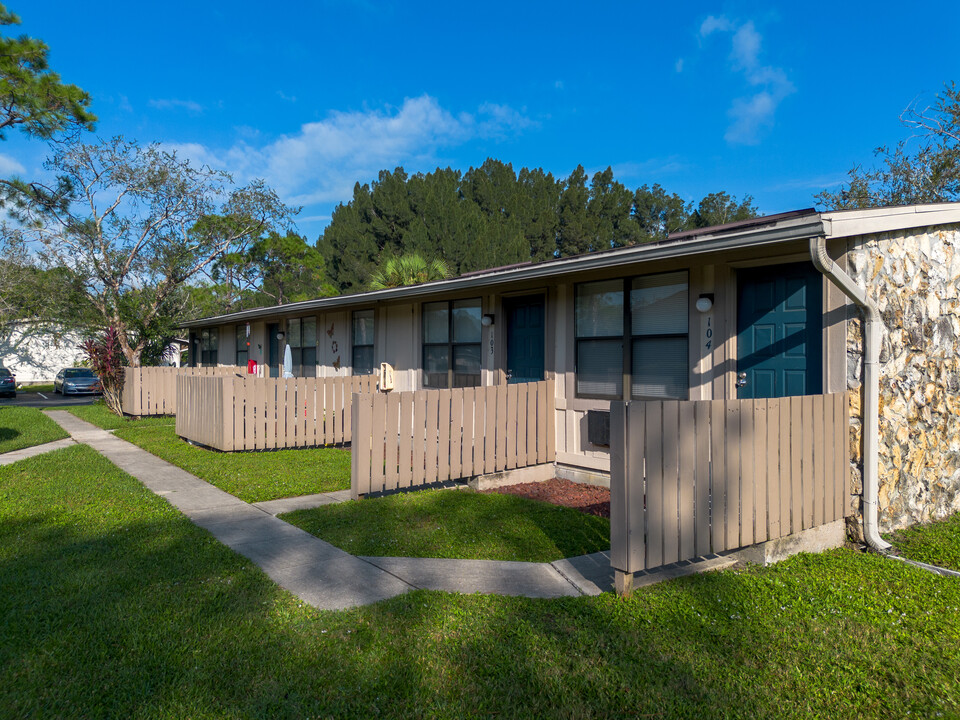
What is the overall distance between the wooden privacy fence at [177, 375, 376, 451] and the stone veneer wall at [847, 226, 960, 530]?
258 inches

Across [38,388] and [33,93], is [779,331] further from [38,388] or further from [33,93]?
[38,388]

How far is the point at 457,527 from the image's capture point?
5117 millimetres

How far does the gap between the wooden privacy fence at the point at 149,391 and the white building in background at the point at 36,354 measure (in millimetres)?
20578

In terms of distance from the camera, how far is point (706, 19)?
14586mm

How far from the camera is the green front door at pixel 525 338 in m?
7.66

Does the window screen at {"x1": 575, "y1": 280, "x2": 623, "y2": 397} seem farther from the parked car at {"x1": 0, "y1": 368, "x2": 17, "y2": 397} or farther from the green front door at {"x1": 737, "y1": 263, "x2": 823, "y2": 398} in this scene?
the parked car at {"x1": 0, "y1": 368, "x2": 17, "y2": 397}

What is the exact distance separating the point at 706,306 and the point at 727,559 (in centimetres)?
236

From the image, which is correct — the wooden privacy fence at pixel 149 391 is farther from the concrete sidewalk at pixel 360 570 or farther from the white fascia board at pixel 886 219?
the white fascia board at pixel 886 219

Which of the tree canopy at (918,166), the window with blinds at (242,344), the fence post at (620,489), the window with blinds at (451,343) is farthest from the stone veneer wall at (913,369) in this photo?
the window with blinds at (242,344)

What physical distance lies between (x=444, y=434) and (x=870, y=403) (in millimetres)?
3741

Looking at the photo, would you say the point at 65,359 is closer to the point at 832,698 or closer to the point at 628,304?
the point at 628,304

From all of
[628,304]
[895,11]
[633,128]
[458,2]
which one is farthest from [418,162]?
[628,304]

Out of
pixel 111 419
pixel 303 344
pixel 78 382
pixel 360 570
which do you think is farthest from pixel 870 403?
pixel 78 382

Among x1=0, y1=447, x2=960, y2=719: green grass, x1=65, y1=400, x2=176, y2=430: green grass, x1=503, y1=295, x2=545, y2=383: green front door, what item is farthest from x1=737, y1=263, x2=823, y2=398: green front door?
x1=65, y1=400, x2=176, y2=430: green grass
